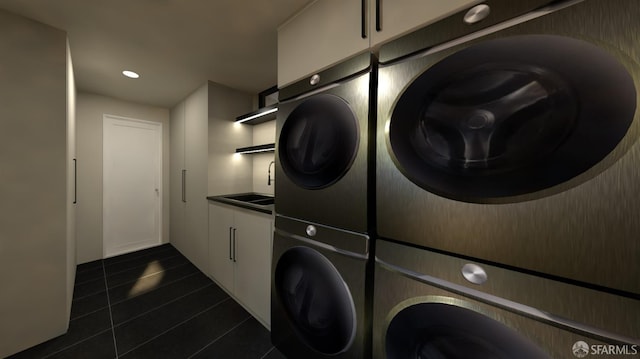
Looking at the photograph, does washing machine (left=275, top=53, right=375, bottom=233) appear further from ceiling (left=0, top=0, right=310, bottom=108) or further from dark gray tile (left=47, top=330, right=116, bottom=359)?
dark gray tile (left=47, top=330, right=116, bottom=359)

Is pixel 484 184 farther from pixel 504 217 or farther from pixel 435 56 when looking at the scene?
pixel 435 56

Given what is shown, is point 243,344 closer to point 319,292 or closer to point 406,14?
point 319,292

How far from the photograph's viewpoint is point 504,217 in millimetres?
557

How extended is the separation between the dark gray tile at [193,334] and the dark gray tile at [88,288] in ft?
3.96

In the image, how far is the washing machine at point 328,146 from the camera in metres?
0.88

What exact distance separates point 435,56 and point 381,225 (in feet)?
1.95

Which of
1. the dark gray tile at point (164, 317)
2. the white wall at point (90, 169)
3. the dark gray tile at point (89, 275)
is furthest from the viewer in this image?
the white wall at point (90, 169)

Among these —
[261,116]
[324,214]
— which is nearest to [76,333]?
[324,214]

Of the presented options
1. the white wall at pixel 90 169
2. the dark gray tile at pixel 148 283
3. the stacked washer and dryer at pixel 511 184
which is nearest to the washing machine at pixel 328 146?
the stacked washer and dryer at pixel 511 184

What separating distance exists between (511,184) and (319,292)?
88cm

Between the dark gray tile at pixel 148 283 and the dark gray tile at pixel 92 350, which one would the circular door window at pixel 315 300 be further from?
the dark gray tile at pixel 148 283

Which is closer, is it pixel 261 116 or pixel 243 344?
pixel 243 344

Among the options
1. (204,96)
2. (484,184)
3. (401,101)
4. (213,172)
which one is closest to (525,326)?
(484,184)

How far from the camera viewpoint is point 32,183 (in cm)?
143
